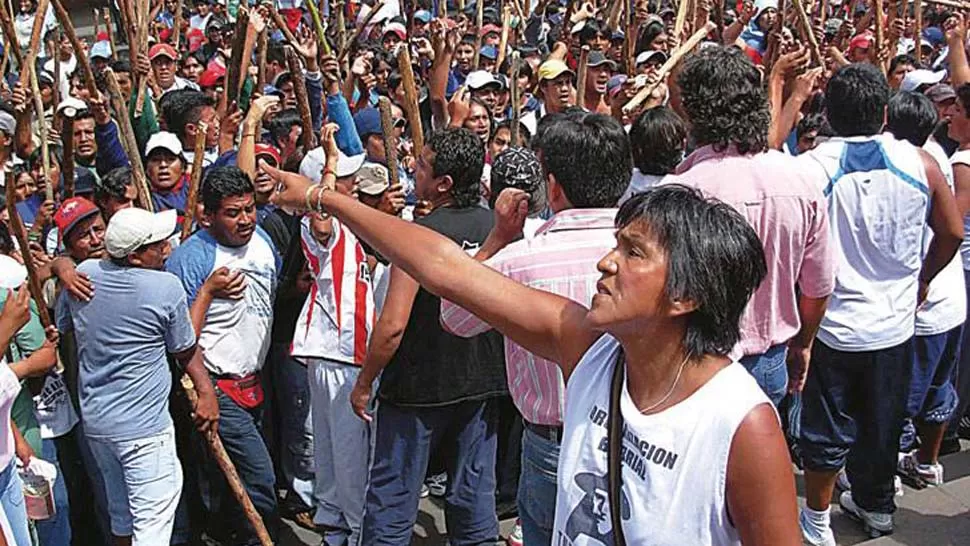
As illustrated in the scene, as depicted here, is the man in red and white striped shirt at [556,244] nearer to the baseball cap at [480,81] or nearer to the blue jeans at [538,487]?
the blue jeans at [538,487]

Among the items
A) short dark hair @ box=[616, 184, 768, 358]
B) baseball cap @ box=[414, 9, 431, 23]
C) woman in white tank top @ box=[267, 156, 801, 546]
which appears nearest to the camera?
woman in white tank top @ box=[267, 156, 801, 546]

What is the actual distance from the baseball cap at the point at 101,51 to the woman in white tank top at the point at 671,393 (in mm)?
7205

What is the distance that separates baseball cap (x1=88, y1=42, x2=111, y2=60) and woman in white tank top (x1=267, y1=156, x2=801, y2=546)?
720cm

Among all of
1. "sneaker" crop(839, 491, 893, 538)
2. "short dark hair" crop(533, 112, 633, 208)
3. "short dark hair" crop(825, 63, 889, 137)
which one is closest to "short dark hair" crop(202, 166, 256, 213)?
"short dark hair" crop(533, 112, 633, 208)

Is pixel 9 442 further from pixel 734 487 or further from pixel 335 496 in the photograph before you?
pixel 734 487

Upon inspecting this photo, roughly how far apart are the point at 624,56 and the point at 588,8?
3.70ft

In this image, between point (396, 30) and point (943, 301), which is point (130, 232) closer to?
point (943, 301)

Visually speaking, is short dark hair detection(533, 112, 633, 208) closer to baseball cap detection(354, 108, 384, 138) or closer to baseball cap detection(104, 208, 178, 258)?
baseball cap detection(104, 208, 178, 258)

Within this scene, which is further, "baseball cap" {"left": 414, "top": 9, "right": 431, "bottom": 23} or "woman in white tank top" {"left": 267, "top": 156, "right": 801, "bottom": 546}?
"baseball cap" {"left": 414, "top": 9, "right": 431, "bottom": 23}

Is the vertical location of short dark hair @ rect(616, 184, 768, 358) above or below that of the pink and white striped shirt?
above

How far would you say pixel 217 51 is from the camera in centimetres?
894

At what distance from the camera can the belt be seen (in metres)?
2.64

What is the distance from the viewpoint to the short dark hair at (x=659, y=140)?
11.9ft

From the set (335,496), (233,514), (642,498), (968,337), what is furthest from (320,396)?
(968,337)
